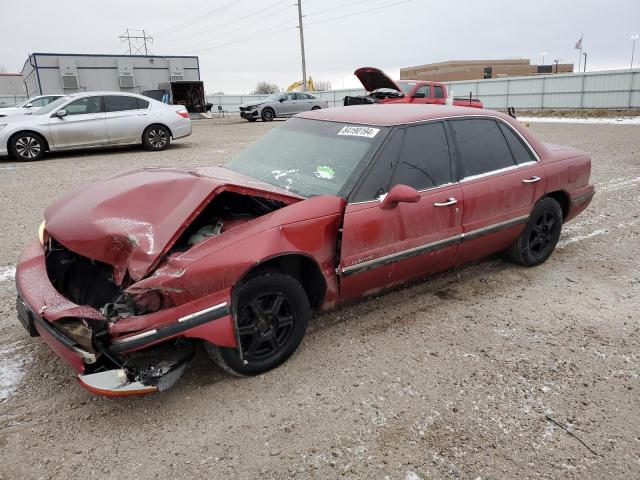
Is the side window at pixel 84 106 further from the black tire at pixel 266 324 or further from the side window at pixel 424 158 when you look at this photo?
the black tire at pixel 266 324

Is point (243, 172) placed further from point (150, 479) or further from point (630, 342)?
point (630, 342)

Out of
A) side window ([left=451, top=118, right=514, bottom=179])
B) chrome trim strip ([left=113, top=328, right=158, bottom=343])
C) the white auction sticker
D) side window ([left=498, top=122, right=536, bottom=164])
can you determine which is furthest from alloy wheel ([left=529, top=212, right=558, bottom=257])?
chrome trim strip ([left=113, top=328, right=158, bottom=343])

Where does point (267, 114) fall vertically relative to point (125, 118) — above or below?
below

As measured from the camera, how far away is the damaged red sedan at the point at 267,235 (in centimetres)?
239

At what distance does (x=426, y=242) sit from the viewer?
11.1 feet

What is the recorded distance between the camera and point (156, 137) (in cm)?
1167

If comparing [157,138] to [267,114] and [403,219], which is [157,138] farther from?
[267,114]

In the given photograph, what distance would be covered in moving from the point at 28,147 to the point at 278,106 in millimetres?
13851

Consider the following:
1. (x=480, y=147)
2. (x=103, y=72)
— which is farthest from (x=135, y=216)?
(x=103, y=72)

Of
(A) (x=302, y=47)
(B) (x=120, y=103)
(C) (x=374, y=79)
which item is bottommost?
(B) (x=120, y=103)

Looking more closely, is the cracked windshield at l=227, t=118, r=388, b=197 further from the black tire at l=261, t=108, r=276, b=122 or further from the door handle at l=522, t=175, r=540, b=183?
the black tire at l=261, t=108, r=276, b=122

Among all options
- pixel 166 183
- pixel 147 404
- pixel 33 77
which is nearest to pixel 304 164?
pixel 166 183

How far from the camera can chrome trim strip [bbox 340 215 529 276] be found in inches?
121

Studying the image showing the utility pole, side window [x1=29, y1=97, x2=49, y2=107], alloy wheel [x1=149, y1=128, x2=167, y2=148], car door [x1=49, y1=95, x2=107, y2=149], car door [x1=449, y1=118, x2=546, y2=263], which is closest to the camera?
car door [x1=449, y1=118, x2=546, y2=263]
